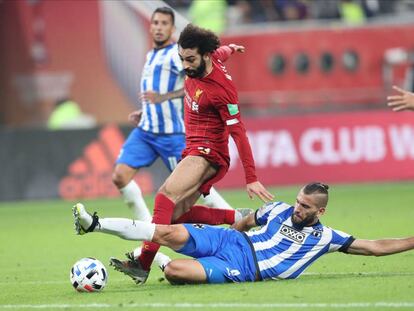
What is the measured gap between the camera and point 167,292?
963cm

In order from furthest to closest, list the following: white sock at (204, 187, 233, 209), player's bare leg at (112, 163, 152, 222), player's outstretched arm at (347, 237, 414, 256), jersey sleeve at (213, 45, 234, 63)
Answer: player's bare leg at (112, 163, 152, 222) → white sock at (204, 187, 233, 209) → jersey sleeve at (213, 45, 234, 63) → player's outstretched arm at (347, 237, 414, 256)

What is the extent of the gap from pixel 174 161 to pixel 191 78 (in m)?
2.36

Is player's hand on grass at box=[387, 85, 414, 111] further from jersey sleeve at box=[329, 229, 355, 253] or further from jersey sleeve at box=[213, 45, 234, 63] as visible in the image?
jersey sleeve at box=[213, 45, 234, 63]

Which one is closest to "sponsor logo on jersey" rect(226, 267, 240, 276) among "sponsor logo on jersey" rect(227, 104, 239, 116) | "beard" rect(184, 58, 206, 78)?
"sponsor logo on jersey" rect(227, 104, 239, 116)

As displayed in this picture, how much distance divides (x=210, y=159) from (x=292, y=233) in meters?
1.10

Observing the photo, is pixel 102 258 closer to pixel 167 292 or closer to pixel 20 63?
pixel 167 292

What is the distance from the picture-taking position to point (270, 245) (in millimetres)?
10023

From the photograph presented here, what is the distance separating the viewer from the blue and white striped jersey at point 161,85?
1281 cm

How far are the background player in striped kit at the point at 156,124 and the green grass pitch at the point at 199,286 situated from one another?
81 cm

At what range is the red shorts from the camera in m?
10.6

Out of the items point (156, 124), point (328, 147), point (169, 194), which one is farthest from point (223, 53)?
point (328, 147)

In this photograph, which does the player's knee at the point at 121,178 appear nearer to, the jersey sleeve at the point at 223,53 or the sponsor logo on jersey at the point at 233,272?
the jersey sleeve at the point at 223,53

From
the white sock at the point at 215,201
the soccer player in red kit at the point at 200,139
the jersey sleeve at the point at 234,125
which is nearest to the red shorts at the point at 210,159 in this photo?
the soccer player in red kit at the point at 200,139

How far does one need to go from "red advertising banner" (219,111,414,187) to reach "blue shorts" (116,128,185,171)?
333 inches
